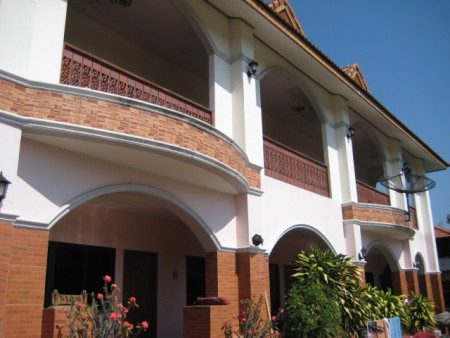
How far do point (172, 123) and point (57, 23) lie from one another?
2.36 metres

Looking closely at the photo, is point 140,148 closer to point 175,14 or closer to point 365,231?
point 175,14

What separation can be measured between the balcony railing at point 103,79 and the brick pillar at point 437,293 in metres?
16.7

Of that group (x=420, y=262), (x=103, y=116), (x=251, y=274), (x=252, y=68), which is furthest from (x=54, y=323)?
(x=420, y=262)

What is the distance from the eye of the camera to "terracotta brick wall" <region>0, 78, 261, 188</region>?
21.3ft

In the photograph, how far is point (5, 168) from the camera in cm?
618

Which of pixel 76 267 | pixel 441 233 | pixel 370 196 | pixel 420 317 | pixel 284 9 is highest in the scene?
pixel 284 9

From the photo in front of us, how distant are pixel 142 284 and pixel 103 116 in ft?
19.0

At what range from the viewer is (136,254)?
37.8 feet

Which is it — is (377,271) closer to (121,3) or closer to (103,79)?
(121,3)

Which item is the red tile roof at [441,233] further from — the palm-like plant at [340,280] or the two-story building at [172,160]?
the palm-like plant at [340,280]

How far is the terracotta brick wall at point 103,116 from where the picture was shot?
6504 millimetres

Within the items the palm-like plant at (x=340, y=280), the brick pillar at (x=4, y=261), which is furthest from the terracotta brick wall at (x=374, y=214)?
the brick pillar at (x=4, y=261)

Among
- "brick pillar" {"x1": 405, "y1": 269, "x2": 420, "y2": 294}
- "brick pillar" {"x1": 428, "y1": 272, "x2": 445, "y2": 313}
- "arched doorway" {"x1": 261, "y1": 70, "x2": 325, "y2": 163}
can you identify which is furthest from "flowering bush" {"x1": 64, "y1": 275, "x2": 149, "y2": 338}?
"brick pillar" {"x1": 428, "y1": 272, "x2": 445, "y2": 313}

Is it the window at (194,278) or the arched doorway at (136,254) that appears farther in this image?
the window at (194,278)
